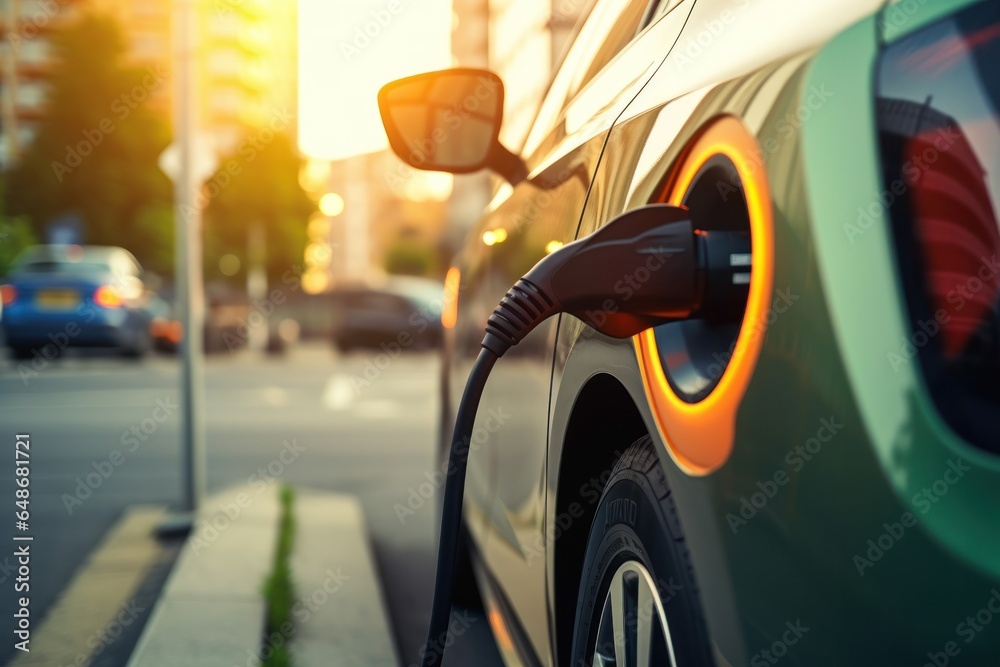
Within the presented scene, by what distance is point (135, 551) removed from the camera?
173 inches

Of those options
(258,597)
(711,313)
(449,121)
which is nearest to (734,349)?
(711,313)

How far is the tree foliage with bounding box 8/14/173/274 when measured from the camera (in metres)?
39.2

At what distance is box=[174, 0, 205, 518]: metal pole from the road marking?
534 centimetres

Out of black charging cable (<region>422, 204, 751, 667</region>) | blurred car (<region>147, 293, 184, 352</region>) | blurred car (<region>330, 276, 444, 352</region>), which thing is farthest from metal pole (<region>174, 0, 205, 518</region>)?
blurred car (<region>330, 276, 444, 352</region>)

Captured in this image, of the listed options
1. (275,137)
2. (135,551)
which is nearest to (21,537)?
(135,551)

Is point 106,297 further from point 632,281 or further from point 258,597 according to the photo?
point 632,281

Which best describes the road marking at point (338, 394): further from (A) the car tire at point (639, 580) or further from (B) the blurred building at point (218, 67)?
(B) the blurred building at point (218, 67)

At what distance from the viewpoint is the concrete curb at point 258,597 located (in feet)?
9.90

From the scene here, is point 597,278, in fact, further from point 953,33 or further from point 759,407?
point 953,33

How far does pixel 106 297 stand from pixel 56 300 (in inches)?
25.6

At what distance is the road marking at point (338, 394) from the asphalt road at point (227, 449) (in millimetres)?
31

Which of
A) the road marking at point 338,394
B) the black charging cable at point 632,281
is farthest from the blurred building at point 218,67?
the black charging cable at point 632,281

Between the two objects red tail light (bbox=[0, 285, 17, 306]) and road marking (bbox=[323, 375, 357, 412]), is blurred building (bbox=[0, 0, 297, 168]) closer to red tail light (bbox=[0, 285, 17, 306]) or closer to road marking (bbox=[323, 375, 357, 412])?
red tail light (bbox=[0, 285, 17, 306])

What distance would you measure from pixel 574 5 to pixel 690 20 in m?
20.3
